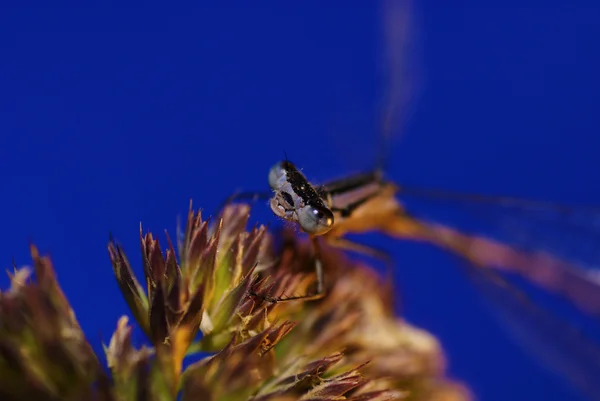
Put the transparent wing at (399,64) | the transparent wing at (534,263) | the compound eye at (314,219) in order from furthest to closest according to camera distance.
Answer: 1. the transparent wing at (399,64)
2. the transparent wing at (534,263)
3. the compound eye at (314,219)

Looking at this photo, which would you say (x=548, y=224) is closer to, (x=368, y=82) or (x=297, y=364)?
(x=368, y=82)

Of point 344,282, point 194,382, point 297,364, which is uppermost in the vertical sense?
point 344,282

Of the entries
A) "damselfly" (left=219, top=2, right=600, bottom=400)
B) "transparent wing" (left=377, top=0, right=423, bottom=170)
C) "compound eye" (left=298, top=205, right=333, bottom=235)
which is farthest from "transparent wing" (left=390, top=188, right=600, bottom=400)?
"compound eye" (left=298, top=205, right=333, bottom=235)

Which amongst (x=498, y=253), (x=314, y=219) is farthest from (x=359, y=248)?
(x=498, y=253)

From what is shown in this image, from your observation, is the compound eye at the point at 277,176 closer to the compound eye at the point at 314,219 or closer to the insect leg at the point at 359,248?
the compound eye at the point at 314,219

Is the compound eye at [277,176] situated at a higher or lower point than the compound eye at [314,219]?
higher

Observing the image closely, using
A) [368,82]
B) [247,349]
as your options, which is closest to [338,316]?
[247,349]

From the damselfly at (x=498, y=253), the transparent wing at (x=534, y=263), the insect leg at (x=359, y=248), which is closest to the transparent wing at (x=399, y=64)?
the damselfly at (x=498, y=253)
